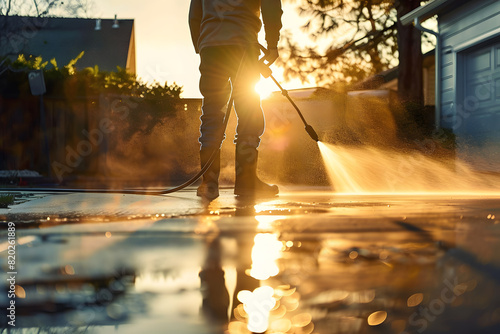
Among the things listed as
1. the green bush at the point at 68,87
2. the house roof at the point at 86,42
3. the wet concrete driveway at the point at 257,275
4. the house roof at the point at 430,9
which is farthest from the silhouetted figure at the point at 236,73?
the house roof at the point at 86,42

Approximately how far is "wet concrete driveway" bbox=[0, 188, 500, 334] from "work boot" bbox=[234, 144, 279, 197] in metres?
2.36

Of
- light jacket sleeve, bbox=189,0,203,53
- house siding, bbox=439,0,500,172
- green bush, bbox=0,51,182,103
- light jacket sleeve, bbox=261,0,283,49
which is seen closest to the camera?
light jacket sleeve, bbox=261,0,283,49

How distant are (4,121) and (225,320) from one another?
14.1m

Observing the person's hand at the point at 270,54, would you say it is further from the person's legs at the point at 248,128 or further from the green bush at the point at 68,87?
the green bush at the point at 68,87

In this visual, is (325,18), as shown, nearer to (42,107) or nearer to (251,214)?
(42,107)

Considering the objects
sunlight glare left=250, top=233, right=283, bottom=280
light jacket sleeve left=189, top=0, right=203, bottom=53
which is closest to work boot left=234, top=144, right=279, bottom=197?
light jacket sleeve left=189, top=0, right=203, bottom=53

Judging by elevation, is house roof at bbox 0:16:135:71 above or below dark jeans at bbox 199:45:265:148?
above

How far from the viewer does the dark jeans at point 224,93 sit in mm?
5934

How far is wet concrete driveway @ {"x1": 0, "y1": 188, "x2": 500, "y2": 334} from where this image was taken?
1443 mm

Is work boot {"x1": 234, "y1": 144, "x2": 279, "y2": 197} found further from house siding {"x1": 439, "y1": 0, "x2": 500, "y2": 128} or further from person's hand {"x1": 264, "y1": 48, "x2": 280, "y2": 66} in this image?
house siding {"x1": 439, "y1": 0, "x2": 500, "y2": 128}

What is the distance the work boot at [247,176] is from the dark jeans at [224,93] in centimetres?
8

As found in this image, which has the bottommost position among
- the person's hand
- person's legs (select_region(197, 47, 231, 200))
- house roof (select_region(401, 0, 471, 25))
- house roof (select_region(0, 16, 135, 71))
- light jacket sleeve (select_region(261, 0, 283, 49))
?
person's legs (select_region(197, 47, 231, 200))

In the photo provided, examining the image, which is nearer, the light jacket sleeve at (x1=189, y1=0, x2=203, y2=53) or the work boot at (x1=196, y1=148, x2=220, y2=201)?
the work boot at (x1=196, y1=148, x2=220, y2=201)

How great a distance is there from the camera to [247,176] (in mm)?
5977
